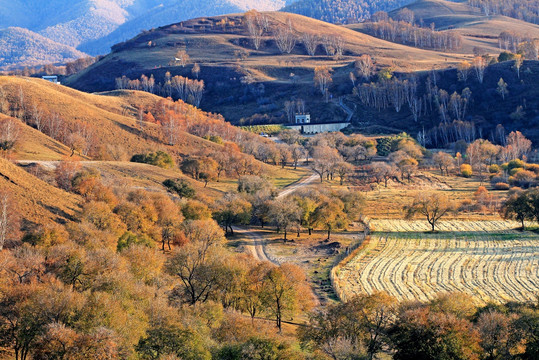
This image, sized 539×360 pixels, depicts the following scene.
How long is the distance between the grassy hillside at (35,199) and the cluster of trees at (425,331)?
31.2 meters

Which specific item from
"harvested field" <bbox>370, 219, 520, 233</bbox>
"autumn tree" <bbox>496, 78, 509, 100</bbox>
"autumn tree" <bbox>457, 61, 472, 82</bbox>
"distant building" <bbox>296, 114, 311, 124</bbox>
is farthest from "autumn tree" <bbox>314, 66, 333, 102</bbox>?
"harvested field" <bbox>370, 219, 520, 233</bbox>

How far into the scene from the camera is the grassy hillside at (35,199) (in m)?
56.2

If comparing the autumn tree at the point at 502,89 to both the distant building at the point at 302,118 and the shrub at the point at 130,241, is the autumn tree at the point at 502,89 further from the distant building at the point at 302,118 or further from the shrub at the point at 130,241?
the shrub at the point at 130,241

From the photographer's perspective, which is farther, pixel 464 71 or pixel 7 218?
pixel 464 71

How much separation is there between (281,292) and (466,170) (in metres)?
88.6

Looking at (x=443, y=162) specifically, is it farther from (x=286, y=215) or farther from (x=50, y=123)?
(x=50, y=123)

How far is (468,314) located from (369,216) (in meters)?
46.3

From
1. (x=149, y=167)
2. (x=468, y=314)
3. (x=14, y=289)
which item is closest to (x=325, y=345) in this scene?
(x=468, y=314)

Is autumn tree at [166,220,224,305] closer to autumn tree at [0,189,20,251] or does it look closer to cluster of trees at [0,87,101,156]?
autumn tree at [0,189,20,251]

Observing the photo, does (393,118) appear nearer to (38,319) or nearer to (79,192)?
(79,192)

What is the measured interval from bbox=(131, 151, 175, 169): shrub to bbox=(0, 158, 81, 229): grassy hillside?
35.3 m

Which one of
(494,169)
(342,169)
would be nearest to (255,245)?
(342,169)

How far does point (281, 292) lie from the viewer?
42.9m

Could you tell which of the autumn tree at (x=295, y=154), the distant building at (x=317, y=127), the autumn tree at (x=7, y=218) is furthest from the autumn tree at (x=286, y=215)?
the distant building at (x=317, y=127)
